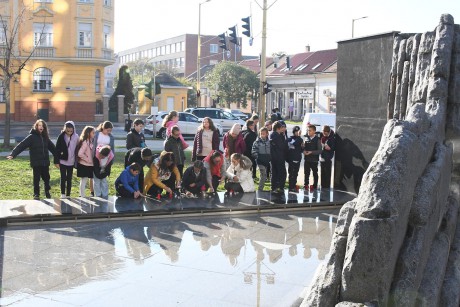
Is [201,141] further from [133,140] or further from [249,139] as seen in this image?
[133,140]

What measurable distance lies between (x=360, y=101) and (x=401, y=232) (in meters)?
8.21

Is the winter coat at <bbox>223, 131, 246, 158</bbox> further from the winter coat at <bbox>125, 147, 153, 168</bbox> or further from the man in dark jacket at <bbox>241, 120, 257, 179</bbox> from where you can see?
the winter coat at <bbox>125, 147, 153, 168</bbox>

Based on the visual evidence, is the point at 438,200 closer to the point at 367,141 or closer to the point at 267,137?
the point at 367,141

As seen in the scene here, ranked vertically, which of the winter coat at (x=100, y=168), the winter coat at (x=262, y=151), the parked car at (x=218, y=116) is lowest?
the winter coat at (x=100, y=168)

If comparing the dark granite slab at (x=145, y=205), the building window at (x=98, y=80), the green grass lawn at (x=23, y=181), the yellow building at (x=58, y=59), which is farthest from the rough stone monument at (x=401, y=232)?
the building window at (x=98, y=80)

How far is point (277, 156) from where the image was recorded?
505 inches

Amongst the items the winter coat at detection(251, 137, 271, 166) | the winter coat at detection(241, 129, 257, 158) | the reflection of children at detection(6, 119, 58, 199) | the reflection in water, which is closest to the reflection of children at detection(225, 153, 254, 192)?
the winter coat at detection(251, 137, 271, 166)

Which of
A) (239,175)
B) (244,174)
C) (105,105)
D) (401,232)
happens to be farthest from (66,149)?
(105,105)

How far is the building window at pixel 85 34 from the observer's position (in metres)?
44.8

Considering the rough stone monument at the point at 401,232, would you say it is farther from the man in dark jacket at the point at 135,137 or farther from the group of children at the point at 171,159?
the man in dark jacket at the point at 135,137

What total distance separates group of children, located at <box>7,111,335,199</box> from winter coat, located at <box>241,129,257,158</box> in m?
0.29

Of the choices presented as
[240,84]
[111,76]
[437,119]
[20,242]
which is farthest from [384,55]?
[111,76]

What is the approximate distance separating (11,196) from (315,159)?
652 cm

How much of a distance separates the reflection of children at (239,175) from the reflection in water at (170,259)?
1620mm
